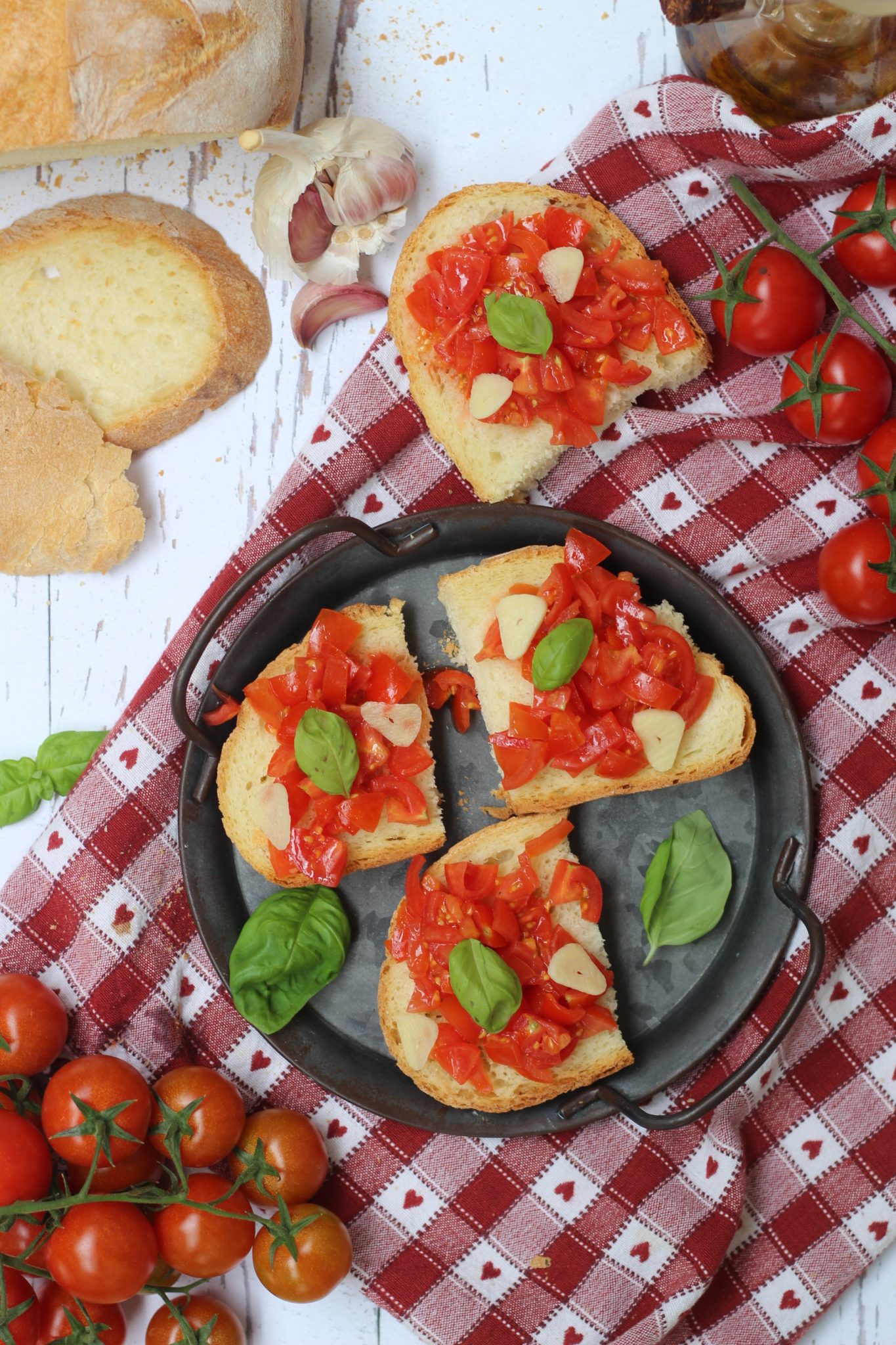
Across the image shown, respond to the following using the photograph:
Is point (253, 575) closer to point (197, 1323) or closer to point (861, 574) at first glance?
point (861, 574)

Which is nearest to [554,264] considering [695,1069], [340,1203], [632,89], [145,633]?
[632,89]

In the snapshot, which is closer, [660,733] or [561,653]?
[561,653]

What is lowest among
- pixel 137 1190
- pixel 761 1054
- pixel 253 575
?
pixel 137 1190

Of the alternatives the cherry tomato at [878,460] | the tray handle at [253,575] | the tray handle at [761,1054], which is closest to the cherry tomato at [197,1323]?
the tray handle at [761,1054]

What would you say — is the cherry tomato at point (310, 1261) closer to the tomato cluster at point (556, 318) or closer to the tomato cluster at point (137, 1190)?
the tomato cluster at point (137, 1190)

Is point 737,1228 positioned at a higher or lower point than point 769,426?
lower

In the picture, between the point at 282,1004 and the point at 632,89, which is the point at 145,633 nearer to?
the point at 282,1004

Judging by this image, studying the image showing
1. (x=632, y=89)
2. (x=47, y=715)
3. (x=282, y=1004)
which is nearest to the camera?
(x=282, y=1004)

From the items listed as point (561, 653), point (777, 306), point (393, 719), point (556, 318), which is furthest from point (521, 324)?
point (393, 719)
